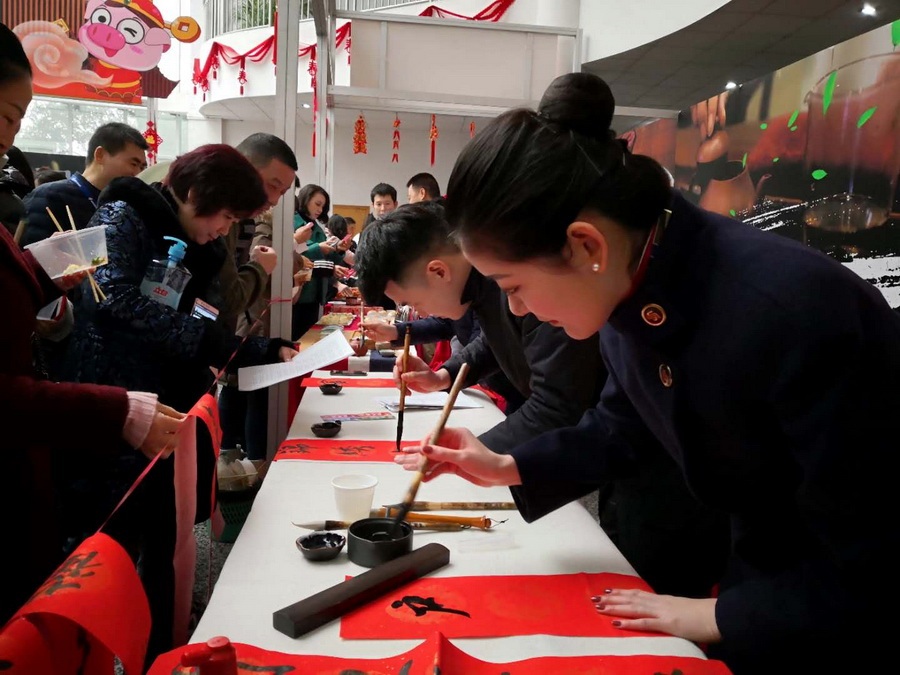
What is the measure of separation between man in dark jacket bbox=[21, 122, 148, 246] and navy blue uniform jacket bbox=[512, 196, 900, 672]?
207 centimetres

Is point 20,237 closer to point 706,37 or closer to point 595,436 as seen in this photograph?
point 595,436

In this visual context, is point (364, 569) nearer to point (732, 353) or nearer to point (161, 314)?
point (732, 353)

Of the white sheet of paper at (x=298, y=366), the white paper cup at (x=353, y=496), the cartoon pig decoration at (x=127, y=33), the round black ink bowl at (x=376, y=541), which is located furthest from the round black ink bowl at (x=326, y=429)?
the cartoon pig decoration at (x=127, y=33)

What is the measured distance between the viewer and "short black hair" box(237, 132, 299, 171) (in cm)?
237

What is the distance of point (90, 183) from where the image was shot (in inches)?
101

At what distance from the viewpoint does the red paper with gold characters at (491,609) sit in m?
0.87

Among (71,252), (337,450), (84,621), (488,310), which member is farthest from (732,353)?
(71,252)

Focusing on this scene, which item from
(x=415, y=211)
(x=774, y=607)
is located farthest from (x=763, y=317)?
(x=415, y=211)

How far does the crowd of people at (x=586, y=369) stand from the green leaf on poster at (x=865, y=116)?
1879 mm

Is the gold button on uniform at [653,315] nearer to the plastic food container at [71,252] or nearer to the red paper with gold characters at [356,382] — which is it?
the plastic food container at [71,252]

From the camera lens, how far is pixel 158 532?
157cm

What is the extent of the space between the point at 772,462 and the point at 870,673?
0.25 meters

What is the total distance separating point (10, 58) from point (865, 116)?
279cm

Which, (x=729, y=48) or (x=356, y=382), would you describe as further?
(x=729, y=48)
